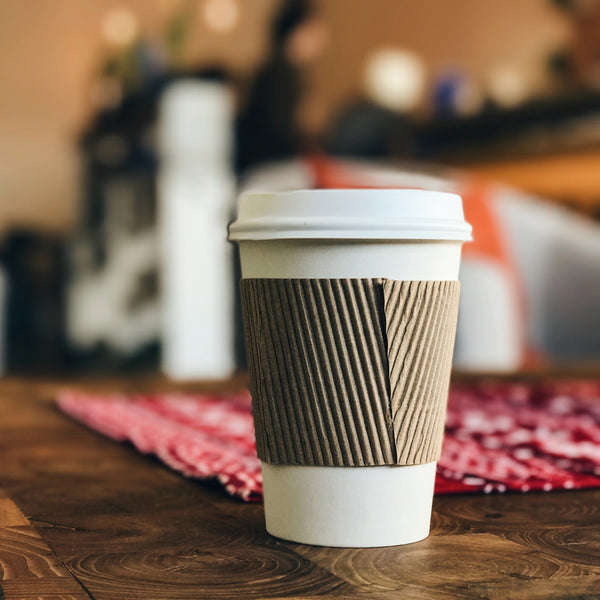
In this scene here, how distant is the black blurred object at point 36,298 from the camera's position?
4.59 m

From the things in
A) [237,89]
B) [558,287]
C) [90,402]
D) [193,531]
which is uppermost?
[237,89]

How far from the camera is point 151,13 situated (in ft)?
17.1

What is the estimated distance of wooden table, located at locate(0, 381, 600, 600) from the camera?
0.41 m

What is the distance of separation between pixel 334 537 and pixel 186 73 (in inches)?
159

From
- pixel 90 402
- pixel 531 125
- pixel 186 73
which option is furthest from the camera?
pixel 186 73

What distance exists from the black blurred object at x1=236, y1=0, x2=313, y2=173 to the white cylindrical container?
1.12 ft

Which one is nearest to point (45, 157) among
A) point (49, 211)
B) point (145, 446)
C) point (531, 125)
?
point (49, 211)

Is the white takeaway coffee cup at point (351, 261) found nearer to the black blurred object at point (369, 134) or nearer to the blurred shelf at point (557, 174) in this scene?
the blurred shelf at point (557, 174)

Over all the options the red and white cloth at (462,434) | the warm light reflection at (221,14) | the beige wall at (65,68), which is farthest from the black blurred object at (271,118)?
the red and white cloth at (462,434)

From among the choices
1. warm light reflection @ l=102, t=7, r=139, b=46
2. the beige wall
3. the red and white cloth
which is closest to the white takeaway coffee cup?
the red and white cloth

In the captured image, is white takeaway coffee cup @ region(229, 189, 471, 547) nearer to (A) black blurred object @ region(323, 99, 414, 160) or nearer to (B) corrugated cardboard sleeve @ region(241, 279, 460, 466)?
(B) corrugated cardboard sleeve @ region(241, 279, 460, 466)

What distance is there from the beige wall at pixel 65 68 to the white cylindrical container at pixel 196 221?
1.11 m

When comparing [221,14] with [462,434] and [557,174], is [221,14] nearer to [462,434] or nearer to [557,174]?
[557,174]

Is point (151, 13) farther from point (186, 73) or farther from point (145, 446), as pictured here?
point (145, 446)
